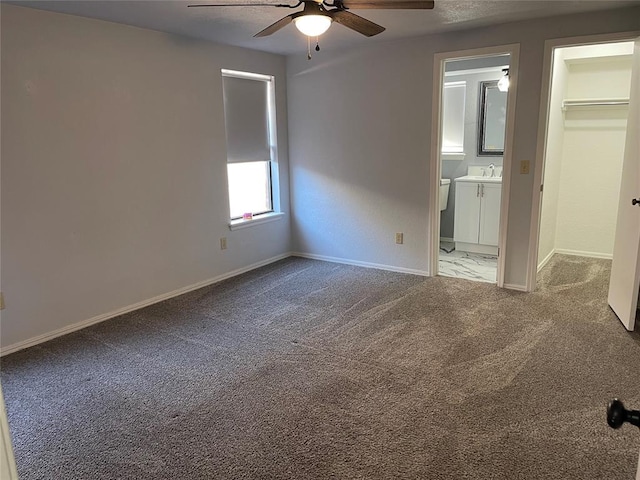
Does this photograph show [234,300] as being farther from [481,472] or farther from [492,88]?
[492,88]

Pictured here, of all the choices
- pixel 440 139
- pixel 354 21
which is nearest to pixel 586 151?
pixel 440 139

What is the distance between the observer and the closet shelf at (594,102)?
4672 mm

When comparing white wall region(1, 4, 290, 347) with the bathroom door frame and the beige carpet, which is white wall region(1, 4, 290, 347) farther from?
the bathroom door frame

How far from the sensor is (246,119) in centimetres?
471

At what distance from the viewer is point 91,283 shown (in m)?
3.52

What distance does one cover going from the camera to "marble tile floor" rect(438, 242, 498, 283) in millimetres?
4652

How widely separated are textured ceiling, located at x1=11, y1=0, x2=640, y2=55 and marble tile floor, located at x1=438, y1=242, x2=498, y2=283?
2.32 metres

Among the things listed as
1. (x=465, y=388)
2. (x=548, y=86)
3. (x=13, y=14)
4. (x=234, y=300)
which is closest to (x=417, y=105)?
(x=548, y=86)

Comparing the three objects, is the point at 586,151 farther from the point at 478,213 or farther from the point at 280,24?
the point at 280,24

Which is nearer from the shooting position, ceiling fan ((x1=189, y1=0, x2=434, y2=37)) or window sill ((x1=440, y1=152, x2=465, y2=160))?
ceiling fan ((x1=189, y1=0, x2=434, y2=37))

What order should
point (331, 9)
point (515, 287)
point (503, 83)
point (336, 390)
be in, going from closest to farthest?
point (331, 9) < point (336, 390) < point (515, 287) < point (503, 83)

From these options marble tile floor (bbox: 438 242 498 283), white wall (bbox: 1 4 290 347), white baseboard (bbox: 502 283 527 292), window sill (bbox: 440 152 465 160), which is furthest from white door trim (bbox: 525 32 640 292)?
white wall (bbox: 1 4 290 347)

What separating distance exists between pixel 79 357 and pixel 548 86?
13.3 feet

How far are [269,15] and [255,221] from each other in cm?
218
